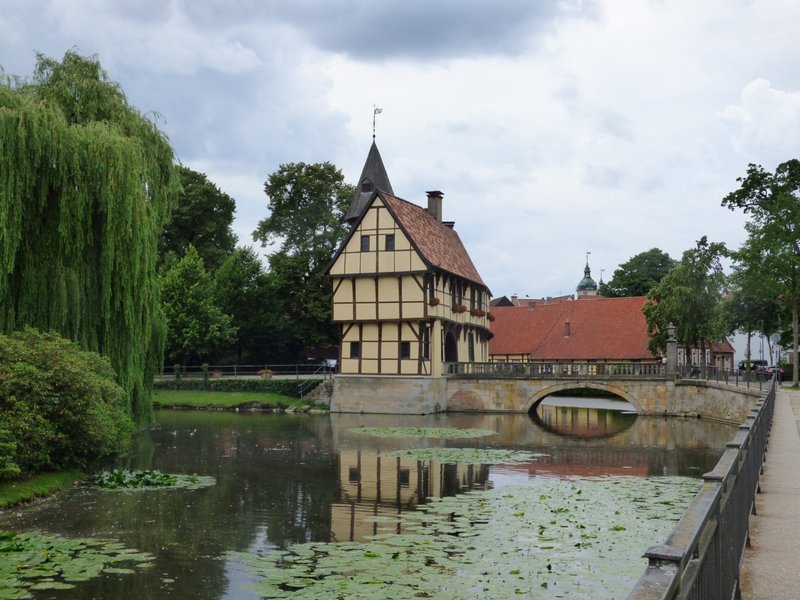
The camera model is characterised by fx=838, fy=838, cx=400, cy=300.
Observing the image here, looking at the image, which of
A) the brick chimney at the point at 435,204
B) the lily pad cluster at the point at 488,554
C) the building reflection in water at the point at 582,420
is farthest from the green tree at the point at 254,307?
the lily pad cluster at the point at 488,554

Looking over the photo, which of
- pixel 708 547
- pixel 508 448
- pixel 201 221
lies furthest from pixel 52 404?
pixel 201 221

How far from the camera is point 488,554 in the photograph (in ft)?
35.1

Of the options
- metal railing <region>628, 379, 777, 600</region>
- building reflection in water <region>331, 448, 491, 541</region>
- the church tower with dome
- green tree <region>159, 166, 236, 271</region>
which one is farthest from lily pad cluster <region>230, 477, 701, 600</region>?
the church tower with dome

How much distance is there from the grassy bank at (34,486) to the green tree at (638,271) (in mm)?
58084

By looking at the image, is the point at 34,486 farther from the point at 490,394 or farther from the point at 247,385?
the point at 247,385

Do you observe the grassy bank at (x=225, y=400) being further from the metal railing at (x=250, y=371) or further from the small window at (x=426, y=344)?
the small window at (x=426, y=344)

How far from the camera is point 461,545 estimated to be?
11.3m

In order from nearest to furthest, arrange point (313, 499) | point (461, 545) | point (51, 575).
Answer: point (51, 575) → point (461, 545) → point (313, 499)

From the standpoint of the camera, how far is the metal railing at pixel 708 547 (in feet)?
11.9

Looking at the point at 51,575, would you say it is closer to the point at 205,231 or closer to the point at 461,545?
the point at 461,545

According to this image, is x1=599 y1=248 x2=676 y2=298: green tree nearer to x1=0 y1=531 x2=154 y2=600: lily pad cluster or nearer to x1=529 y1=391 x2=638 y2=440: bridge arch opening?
x1=529 y1=391 x2=638 y2=440: bridge arch opening

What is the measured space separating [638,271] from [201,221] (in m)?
35.9

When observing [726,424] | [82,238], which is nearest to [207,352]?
[726,424]

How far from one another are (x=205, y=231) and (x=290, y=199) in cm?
836
